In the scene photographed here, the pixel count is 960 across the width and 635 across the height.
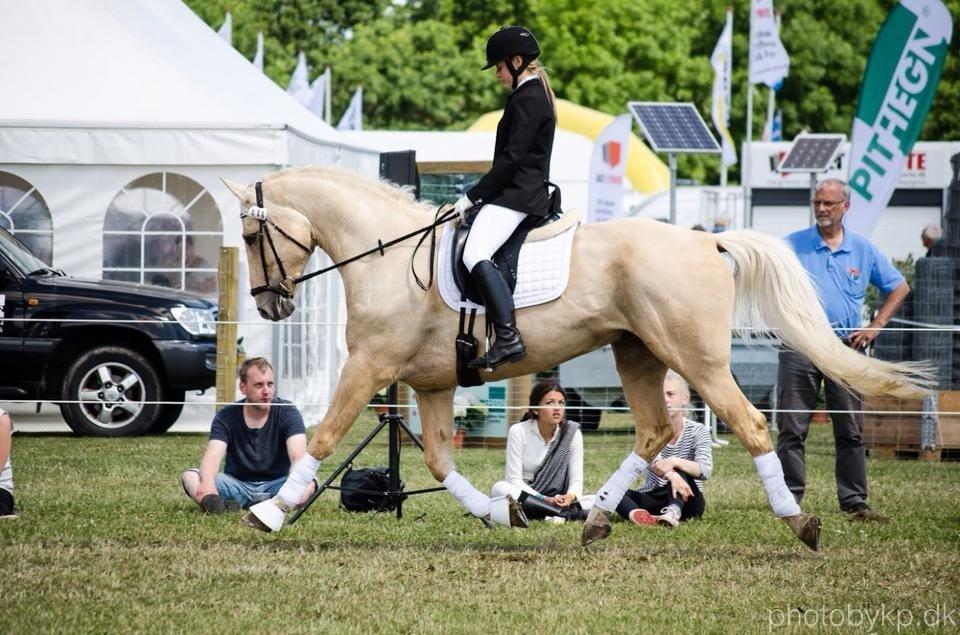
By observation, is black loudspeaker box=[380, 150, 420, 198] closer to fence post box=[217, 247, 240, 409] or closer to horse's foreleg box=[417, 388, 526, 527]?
horse's foreleg box=[417, 388, 526, 527]

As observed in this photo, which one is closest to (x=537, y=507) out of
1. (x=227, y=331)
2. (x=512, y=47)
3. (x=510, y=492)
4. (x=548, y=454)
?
(x=548, y=454)

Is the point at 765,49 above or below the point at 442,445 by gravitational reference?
above

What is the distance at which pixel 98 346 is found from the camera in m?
13.8

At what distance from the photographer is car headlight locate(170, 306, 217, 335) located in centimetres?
1380

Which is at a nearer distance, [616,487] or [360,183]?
[616,487]

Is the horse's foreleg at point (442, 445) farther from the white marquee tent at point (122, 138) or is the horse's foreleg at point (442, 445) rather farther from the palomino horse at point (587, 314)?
the white marquee tent at point (122, 138)

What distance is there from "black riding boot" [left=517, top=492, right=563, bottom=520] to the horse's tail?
2016 millimetres

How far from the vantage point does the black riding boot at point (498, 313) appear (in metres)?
7.14

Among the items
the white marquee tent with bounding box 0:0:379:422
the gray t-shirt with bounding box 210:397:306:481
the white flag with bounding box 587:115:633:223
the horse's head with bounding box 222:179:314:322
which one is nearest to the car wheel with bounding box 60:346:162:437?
the white marquee tent with bounding box 0:0:379:422

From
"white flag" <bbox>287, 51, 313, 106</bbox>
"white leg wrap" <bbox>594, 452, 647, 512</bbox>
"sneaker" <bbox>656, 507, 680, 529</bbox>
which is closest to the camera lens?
"white leg wrap" <bbox>594, 452, 647, 512</bbox>

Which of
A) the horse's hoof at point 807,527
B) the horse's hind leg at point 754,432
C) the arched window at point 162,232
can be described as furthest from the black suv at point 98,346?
the horse's hoof at point 807,527

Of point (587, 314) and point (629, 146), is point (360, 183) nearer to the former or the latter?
point (587, 314)

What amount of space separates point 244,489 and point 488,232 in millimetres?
2967

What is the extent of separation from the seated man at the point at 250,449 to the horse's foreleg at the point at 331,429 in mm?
1556
